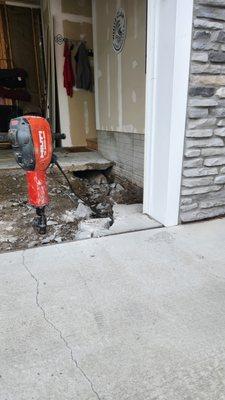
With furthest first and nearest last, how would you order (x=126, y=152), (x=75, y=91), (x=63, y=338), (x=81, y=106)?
1. (x=81, y=106)
2. (x=75, y=91)
3. (x=126, y=152)
4. (x=63, y=338)

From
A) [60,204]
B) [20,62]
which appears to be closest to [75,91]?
[20,62]

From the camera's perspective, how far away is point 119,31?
3705mm

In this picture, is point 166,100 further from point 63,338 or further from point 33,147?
point 63,338

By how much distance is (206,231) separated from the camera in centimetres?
218

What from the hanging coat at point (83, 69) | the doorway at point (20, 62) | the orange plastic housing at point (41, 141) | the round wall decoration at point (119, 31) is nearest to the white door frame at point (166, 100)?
the orange plastic housing at point (41, 141)

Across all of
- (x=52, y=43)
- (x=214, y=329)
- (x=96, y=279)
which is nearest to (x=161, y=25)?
(x=96, y=279)

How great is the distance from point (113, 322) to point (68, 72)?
4826mm

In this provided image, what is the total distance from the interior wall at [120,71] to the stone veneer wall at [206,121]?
1350 millimetres

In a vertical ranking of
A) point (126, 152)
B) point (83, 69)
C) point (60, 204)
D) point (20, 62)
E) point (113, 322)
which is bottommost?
point (60, 204)

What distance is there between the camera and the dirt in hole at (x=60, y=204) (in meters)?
2.41

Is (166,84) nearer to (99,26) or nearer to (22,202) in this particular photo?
(22,202)

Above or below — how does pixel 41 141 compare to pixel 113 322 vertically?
above

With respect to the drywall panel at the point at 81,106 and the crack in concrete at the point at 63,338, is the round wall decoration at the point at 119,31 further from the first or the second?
the crack in concrete at the point at 63,338

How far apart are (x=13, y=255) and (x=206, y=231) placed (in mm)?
1394
